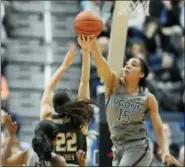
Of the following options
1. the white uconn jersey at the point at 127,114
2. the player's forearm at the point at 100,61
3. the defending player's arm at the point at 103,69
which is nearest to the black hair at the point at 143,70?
the white uconn jersey at the point at 127,114

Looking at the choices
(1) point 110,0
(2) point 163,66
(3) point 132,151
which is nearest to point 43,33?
(2) point 163,66

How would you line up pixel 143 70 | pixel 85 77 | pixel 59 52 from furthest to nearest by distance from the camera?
pixel 59 52 → pixel 143 70 → pixel 85 77

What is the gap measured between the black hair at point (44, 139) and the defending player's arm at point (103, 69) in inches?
40.1

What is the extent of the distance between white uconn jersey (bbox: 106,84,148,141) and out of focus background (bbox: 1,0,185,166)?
305 cm

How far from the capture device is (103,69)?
24.4 feet

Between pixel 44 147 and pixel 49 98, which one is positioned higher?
pixel 49 98

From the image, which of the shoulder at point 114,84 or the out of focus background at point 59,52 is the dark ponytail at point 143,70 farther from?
the out of focus background at point 59,52

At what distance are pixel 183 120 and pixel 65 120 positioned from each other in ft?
15.6

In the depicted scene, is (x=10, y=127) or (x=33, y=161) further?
(x=10, y=127)

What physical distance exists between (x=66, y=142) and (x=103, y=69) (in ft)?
2.54

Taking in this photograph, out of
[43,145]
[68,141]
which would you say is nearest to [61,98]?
[68,141]

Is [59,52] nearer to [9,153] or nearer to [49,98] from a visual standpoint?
[49,98]

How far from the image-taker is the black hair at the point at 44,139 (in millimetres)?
6453

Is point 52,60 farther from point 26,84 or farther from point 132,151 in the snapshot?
point 132,151
